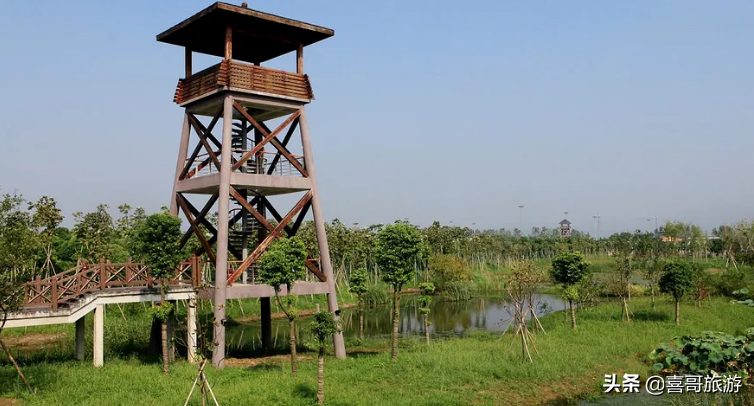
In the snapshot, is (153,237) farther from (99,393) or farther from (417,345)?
(417,345)

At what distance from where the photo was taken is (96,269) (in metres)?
21.9

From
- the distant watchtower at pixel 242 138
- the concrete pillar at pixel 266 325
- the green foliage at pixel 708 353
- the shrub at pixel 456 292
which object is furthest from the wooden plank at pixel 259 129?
the shrub at pixel 456 292

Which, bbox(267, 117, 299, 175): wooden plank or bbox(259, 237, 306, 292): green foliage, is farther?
bbox(267, 117, 299, 175): wooden plank

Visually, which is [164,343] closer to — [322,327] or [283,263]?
[283,263]

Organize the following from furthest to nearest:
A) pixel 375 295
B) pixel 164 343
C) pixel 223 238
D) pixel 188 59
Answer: pixel 375 295 → pixel 188 59 → pixel 223 238 → pixel 164 343

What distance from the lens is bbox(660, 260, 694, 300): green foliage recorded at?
103 ft

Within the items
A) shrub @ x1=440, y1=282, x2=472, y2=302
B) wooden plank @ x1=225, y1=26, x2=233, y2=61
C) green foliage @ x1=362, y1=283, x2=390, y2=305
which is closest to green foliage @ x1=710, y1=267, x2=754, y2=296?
shrub @ x1=440, y1=282, x2=472, y2=302

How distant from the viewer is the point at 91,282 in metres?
22.3

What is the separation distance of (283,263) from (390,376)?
5.29 meters

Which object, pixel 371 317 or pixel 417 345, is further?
pixel 371 317

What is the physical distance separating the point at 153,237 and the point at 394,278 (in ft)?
30.8

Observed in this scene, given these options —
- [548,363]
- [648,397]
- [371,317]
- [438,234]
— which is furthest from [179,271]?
[438,234]

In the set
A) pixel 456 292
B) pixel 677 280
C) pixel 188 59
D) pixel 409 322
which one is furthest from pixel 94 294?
pixel 456 292

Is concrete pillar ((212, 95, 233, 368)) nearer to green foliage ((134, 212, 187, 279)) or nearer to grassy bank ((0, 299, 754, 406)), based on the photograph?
grassy bank ((0, 299, 754, 406))
